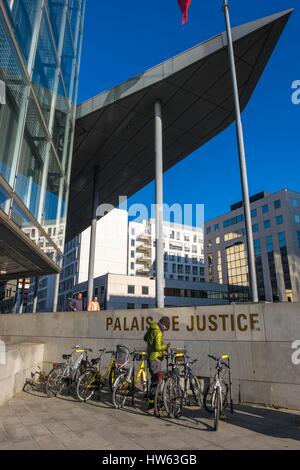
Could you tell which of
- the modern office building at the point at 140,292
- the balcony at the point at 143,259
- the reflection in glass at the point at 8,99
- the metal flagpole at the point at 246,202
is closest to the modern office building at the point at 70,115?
the reflection in glass at the point at 8,99

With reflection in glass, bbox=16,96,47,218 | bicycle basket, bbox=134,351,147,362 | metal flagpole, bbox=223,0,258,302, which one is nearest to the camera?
bicycle basket, bbox=134,351,147,362

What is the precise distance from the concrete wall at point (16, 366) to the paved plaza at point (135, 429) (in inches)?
21.3

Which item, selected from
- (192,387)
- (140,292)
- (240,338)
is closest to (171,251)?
(140,292)

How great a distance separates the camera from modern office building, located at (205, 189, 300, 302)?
2803 inches

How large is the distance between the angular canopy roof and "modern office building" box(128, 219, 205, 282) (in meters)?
68.9

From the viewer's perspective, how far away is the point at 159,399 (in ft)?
21.8

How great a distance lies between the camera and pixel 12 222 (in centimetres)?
852

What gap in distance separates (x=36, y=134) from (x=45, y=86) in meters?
1.97

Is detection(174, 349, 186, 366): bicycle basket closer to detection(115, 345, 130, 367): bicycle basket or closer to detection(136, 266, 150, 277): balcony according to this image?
detection(115, 345, 130, 367): bicycle basket

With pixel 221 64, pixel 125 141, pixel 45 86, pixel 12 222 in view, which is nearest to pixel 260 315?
pixel 12 222

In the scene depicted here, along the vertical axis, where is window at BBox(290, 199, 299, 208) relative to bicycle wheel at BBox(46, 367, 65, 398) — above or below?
above

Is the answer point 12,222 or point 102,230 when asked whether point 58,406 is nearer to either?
point 12,222

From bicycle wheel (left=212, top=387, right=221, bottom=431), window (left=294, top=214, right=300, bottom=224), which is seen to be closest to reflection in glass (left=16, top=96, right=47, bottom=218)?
bicycle wheel (left=212, top=387, right=221, bottom=431)

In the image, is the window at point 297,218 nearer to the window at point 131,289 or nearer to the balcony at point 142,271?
the window at point 131,289
